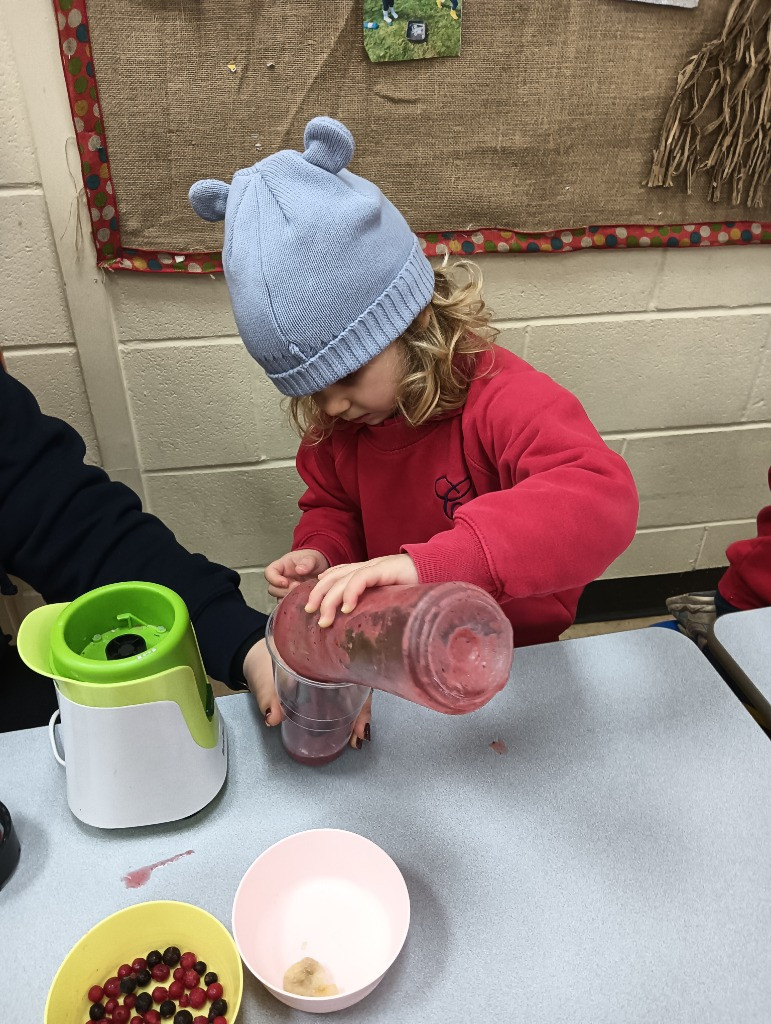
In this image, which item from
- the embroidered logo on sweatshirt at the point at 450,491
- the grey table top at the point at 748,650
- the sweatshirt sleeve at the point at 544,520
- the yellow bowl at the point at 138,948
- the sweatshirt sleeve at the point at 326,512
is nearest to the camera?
the yellow bowl at the point at 138,948

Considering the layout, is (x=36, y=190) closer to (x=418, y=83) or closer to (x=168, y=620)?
(x=418, y=83)

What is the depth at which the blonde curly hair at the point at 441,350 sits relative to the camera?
2.53 feet

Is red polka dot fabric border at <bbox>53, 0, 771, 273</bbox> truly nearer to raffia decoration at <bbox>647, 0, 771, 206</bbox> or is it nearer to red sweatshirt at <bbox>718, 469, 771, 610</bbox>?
raffia decoration at <bbox>647, 0, 771, 206</bbox>

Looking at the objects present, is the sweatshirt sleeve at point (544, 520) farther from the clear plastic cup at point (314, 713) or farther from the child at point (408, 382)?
the clear plastic cup at point (314, 713)

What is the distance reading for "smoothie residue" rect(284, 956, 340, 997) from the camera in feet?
1.67

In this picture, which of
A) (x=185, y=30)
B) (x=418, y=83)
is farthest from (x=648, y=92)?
(x=185, y=30)

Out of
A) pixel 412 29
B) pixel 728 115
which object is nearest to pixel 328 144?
pixel 412 29

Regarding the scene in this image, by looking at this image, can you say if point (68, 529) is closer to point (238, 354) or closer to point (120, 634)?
point (120, 634)

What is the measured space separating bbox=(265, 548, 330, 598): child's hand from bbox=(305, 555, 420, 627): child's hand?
0.25 m

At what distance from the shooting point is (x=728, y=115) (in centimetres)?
112

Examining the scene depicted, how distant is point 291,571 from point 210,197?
0.40 meters

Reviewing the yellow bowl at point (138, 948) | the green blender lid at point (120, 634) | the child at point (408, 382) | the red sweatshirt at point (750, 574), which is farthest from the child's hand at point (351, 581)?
the red sweatshirt at point (750, 574)

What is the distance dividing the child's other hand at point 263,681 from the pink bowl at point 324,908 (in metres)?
0.14

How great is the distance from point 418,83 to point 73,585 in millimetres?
814
